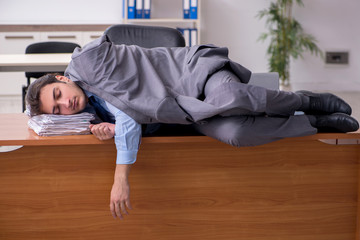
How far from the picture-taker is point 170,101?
4.91ft

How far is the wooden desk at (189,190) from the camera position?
1.57 meters

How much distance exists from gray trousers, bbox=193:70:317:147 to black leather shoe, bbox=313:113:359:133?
0.19 ft

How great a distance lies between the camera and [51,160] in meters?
1.56

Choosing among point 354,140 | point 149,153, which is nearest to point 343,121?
point 354,140

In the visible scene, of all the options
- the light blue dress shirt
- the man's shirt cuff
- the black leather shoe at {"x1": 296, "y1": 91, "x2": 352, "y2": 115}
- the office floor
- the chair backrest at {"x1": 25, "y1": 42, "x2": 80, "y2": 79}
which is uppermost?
the chair backrest at {"x1": 25, "y1": 42, "x2": 80, "y2": 79}

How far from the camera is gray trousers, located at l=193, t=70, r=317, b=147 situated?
143 cm

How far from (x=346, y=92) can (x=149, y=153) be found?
14.6 feet

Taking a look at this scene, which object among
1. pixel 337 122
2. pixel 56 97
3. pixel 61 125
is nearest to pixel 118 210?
pixel 61 125

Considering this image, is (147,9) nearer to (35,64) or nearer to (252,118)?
(35,64)

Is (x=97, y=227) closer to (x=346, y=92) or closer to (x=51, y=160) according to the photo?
(x=51, y=160)

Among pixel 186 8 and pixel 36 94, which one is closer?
pixel 36 94

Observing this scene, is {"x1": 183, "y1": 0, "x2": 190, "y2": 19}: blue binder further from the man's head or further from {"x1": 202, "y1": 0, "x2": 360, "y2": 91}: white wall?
the man's head

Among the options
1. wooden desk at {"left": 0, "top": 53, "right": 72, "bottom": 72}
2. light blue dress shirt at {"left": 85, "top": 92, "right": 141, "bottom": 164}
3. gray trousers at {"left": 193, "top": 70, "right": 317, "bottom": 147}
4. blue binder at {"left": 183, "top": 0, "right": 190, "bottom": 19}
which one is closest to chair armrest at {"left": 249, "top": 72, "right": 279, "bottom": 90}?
gray trousers at {"left": 193, "top": 70, "right": 317, "bottom": 147}

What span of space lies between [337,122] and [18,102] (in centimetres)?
421
